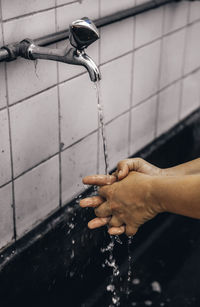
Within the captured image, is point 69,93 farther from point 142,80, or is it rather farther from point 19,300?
point 19,300

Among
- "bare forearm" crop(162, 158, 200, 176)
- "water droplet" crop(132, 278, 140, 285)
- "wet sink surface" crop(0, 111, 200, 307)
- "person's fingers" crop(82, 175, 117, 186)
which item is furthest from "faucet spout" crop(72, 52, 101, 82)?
"water droplet" crop(132, 278, 140, 285)

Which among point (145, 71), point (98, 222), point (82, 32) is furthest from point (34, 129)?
point (145, 71)

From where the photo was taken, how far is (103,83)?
1.96 m

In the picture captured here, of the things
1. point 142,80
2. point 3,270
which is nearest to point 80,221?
point 3,270

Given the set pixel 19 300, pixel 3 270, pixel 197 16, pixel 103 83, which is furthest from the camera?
pixel 197 16

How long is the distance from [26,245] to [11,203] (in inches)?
6.4

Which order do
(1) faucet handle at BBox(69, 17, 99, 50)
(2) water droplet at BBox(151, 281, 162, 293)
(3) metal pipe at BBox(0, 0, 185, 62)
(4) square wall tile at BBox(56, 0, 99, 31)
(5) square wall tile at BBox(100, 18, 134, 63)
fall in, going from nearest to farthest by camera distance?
(1) faucet handle at BBox(69, 17, 99, 50), (3) metal pipe at BBox(0, 0, 185, 62), (4) square wall tile at BBox(56, 0, 99, 31), (5) square wall tile at BBox(100, 18, 134, 63), (2) water droplet at BBox(151, 281, 162, 293)

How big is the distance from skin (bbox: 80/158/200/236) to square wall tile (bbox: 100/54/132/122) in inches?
14.9

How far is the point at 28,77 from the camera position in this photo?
1.57 meters

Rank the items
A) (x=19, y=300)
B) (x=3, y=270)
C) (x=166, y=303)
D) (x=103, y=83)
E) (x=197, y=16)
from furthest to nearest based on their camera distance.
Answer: (x=197, y=16) → (x=166, y=303) → (x=103, y=83) → (x=19, y=300) → (x=3, y=270)

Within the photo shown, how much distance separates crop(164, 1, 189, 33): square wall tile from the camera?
2.27m

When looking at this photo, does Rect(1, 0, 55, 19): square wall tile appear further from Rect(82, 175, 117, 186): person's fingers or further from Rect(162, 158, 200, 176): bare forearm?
Rect(162, 158, 200, 176): bare forearm

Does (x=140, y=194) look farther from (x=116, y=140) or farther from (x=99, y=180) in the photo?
(x=116, y=140)

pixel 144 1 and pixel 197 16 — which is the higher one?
pixel 144 1
